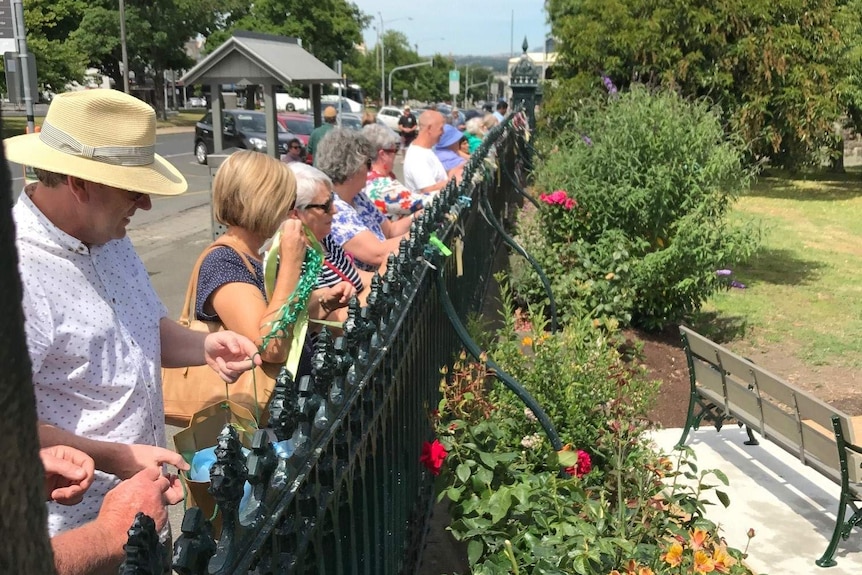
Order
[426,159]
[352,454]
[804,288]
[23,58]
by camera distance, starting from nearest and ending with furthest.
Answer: [352,454] → [426,159] → [804,288] → [23,58]

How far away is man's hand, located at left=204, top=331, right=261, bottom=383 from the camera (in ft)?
8.07

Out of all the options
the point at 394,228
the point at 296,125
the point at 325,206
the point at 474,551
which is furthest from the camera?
the point at 296,125

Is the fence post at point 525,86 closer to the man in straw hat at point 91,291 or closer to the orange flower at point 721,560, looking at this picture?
the orange flower at point 721,560

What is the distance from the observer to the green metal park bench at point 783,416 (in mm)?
4012

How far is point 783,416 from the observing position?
4.53m

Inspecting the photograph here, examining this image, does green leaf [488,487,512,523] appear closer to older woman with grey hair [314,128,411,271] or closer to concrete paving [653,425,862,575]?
older woman with grey hair [314,128,411,271]

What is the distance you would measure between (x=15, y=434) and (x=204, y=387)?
213cm

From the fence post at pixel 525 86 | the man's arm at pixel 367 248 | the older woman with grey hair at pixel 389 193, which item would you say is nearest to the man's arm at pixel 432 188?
the older woman with grey hair at pixel 389 193

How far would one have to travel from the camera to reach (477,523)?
2.66 metres

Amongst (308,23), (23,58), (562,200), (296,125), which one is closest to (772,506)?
(562,200)

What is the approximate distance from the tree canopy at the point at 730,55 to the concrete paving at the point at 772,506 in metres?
9.84

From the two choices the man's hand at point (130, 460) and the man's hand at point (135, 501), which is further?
the man's hand at point (130, 460)

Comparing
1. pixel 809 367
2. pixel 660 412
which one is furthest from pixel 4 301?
pixel 809 367

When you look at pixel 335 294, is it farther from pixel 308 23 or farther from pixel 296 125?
pixel 308 23
